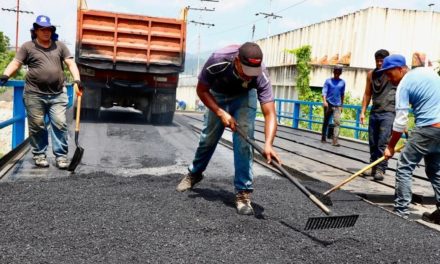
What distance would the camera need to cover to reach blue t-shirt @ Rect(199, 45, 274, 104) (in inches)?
143

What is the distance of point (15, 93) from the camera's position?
6332mm

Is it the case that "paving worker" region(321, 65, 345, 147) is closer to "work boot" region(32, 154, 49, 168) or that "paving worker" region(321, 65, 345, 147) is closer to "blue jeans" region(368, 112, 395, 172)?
"blue jeans" region(368, 112, 395, 172)

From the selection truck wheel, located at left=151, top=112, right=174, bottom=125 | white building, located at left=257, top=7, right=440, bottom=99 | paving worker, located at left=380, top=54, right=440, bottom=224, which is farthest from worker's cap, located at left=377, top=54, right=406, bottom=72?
white building, located at left=257, top=7, right=440, bottom=99

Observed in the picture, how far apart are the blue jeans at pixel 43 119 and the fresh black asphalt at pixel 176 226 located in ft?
1.53

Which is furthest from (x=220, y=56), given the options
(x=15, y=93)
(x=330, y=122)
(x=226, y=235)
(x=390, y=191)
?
(x=330, y=122)

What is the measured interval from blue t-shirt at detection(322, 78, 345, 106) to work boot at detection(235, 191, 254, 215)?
6.03m

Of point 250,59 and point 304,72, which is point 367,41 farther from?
point 250,59

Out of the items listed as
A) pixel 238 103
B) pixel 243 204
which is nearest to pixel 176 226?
pixel 243 204

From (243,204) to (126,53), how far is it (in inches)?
303

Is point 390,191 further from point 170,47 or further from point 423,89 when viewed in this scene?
point 170,47

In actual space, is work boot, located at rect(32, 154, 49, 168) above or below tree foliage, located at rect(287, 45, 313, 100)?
below

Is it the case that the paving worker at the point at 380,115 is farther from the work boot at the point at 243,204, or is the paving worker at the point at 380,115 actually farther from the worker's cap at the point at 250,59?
the worker's cap at the point at 250,59

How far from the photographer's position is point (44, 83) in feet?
17.1

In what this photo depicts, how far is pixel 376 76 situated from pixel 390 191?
70.6 inches
